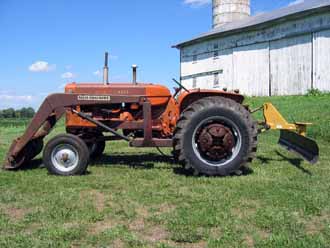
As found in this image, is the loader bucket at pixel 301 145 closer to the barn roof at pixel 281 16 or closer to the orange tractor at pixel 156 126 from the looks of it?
the orange tractor at pixel 156 126

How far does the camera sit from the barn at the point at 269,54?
69.1 feet

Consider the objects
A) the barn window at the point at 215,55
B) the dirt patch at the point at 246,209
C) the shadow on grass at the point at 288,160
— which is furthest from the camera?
the barn window at the point at 215,55

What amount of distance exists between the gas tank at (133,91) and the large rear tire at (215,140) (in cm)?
81

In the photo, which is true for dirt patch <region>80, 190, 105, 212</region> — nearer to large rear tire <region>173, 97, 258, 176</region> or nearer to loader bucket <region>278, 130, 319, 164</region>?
large rear tire <region>173, 97, 258, 176</region>

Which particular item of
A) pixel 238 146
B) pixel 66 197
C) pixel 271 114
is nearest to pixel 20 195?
pixel 66 197

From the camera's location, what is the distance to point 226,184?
18.2 feet

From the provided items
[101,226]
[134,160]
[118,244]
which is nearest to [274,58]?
[134,160]

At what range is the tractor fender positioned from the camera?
A: 665 centimetres

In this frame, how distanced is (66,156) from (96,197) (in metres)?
1.52

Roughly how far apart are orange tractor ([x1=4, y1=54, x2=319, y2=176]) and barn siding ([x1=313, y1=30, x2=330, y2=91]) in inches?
554

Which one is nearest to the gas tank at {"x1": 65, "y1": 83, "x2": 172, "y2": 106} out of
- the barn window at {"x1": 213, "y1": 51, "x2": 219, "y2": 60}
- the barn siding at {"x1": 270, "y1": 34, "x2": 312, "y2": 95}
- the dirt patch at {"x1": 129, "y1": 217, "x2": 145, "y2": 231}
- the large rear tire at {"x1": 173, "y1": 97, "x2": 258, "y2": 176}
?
the large rear tire at {"x1": 173, "y1": 97, "x2": 258, "y2": 176}

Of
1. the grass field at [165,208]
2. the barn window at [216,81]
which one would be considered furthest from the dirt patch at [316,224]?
the barn window at [216,81]

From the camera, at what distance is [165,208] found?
452cm

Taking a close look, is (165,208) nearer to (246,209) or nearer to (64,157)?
(246,209)
